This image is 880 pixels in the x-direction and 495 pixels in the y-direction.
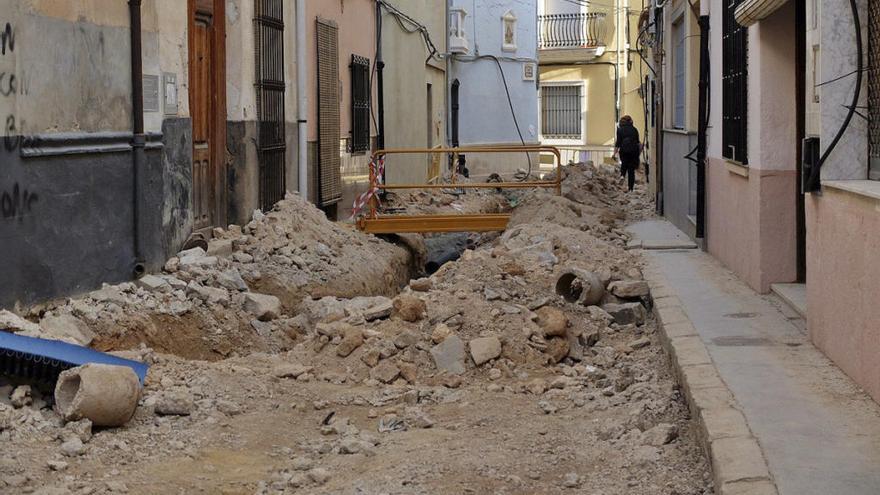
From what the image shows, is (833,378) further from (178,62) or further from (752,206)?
(178,62)

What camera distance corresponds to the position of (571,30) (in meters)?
42.7

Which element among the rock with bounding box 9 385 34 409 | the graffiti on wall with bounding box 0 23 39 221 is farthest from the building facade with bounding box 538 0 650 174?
the rock with bounding box 9 385 34 409

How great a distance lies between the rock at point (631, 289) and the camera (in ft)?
34.1

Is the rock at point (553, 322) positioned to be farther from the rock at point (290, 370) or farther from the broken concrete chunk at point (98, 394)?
the broken concrete chunk at point (98, 394)

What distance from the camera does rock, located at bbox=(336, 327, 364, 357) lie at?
879 cm

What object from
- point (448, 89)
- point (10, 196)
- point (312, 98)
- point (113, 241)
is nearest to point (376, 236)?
point (312, 98)

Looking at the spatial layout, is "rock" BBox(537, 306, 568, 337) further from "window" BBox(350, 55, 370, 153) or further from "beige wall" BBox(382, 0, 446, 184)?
"beige wall" BBox(382, 0, 446, 184)

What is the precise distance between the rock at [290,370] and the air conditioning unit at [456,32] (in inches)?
987

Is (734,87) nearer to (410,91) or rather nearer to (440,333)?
(440,333)

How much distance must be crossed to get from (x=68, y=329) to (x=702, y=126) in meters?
7.14

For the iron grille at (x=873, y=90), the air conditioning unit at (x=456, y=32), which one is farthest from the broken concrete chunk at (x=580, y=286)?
the air conditioning unit at (x=456, y=32)

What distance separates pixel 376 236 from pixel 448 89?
17166mm

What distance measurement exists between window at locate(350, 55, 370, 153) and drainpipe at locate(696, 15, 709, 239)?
7.08 m

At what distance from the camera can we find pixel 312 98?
Answer: 16750 millimetres
